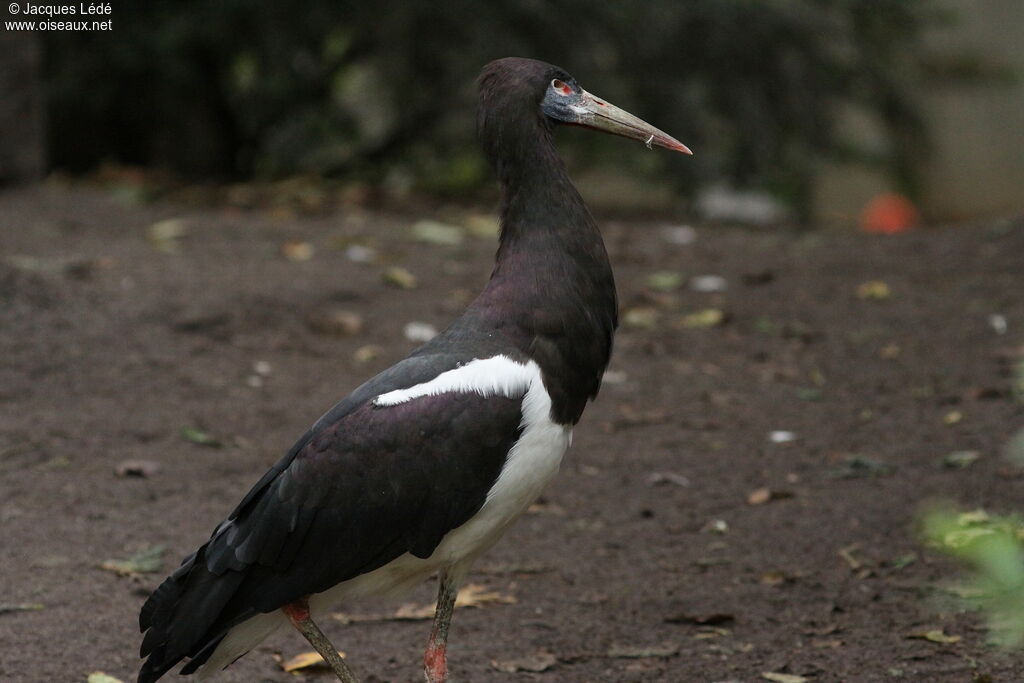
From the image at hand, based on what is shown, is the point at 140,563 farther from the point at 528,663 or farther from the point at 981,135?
the point at 981,135

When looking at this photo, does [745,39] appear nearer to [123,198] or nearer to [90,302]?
[123,198]

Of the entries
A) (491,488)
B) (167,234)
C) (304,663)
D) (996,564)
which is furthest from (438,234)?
(996,564)

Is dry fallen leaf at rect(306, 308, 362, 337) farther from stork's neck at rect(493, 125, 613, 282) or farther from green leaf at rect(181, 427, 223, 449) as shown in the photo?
stork's neck at rect(493, 125, 613, 282)

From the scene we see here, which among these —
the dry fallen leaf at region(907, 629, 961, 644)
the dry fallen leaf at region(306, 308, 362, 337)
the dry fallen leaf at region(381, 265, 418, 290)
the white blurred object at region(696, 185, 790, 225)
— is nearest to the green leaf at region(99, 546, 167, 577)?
the dry fallen leaf at region(306, 308, 362, 337)

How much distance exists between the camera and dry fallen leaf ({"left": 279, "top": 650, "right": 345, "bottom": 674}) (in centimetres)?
380

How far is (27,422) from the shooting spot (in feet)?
16.8

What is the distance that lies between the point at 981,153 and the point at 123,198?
29.4 feet

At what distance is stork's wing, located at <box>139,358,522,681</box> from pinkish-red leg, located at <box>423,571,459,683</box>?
213 millimetres

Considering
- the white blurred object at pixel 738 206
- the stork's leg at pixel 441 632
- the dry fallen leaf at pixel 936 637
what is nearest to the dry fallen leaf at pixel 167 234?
the white blurred object at pixel 738 206

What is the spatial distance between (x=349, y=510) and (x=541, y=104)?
1220 mm

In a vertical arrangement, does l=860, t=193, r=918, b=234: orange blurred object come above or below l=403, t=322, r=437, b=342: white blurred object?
below

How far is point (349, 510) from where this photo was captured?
3219 millimetres

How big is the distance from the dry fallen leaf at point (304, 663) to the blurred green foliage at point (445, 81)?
17.6 feet

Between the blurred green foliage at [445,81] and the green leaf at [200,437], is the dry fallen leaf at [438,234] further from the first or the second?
the green leaf at [200,437]
